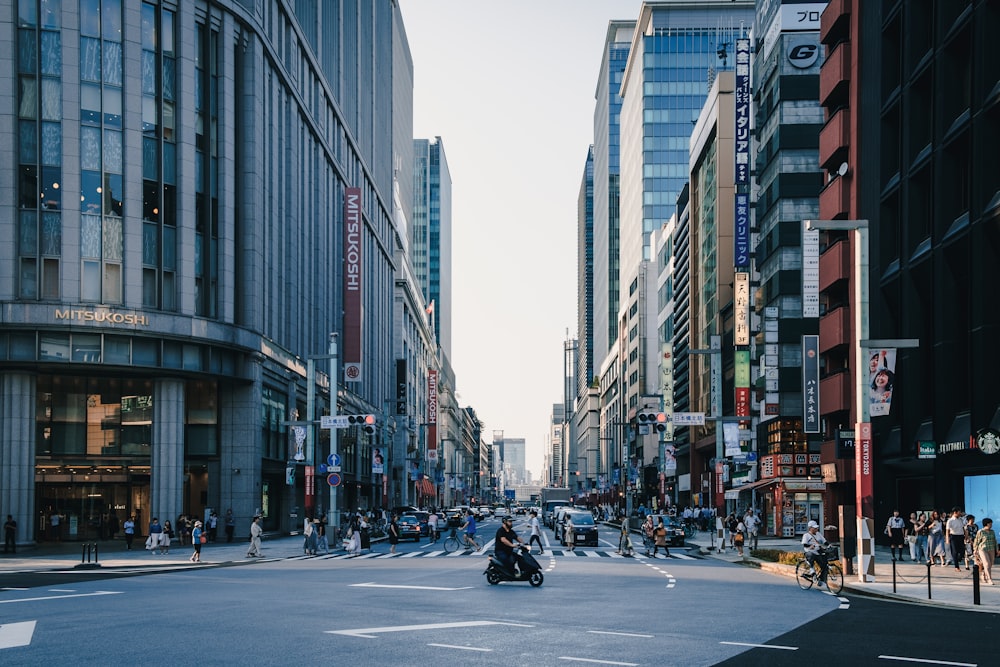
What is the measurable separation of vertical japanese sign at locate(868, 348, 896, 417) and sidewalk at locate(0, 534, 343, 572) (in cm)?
2285

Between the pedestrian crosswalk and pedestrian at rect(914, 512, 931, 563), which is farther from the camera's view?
the pedestrian crosswalk

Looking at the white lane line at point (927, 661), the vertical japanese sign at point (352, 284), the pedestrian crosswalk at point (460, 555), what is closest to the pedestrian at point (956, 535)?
the pedestrian crosswalk at point (460, 555)

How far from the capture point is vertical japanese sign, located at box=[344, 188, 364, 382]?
82938mm

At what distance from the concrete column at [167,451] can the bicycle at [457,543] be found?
12.9 meters

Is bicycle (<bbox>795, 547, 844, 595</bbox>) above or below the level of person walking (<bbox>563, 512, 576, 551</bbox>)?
above

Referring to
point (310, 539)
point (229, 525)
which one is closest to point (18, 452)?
point (229, 525)

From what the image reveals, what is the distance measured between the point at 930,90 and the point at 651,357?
9546cm

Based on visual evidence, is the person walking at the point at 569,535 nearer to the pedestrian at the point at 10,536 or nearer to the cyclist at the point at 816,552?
the pedestrian at the point at 10,536

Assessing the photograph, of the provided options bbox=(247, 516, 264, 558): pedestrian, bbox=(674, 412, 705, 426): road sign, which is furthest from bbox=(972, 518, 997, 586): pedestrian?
bbox=(247, 516, 264, 558): pedestrian

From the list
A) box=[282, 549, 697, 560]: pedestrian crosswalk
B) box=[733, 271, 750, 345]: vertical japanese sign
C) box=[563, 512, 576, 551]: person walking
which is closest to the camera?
box=[282, 549, 697, 560]: pedestrian crosswalk

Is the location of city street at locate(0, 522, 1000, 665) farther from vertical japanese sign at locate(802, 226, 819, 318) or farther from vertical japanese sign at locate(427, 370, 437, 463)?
vertical japanese sign at locate(427, 370, 437, 463)

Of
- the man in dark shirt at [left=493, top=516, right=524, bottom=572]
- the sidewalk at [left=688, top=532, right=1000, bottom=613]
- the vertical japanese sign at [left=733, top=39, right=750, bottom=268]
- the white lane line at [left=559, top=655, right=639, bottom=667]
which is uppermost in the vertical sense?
the vertical japanese sign at [left=733, top=39, right=750, bottom=268]

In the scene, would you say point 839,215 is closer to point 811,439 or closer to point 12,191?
point 811,439

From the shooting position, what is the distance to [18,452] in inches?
1916
